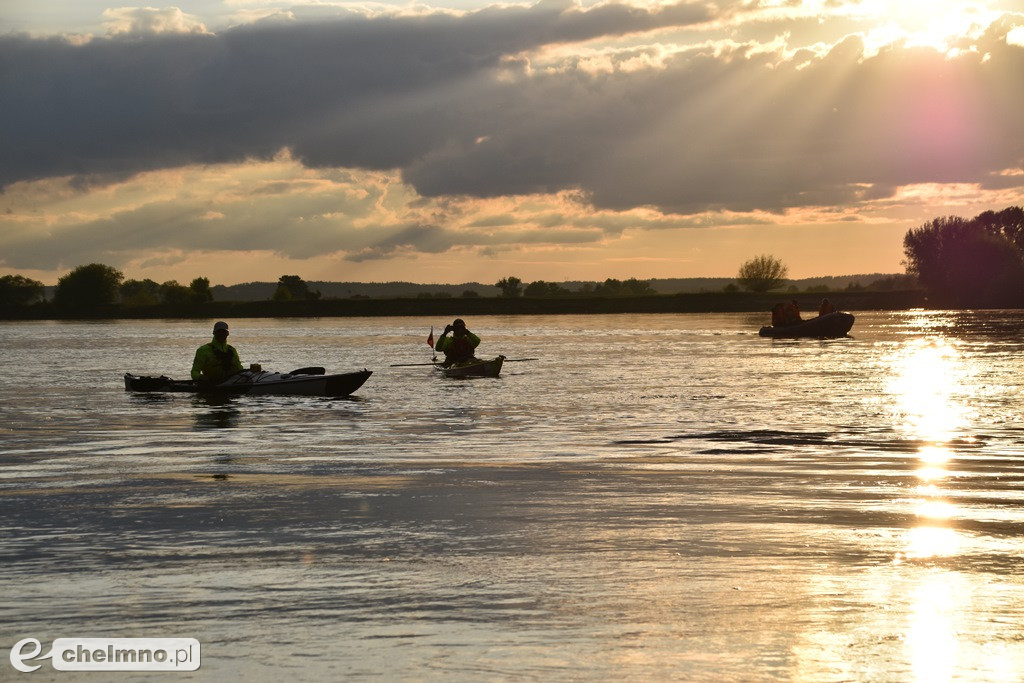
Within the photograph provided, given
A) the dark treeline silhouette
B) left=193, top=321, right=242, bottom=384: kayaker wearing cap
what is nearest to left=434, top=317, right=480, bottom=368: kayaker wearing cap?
left=193, top=321, right=242, bottom=384: kayaker wearing cap

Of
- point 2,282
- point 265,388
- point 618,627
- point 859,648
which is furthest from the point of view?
point 2,282

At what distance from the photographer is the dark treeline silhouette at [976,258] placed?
15038 cm

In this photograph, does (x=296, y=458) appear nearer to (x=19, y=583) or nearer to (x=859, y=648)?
(x=19, y=583)

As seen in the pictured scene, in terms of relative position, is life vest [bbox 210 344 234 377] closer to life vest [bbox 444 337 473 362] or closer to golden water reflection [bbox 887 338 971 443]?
life vest [bbox 444 337 473 362]

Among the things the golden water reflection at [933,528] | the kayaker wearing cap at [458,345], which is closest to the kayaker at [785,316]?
the kayaker wearing cap at [458,345]

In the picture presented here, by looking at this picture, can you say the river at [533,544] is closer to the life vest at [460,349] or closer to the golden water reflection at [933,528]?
the golden water reflection at [933,528]

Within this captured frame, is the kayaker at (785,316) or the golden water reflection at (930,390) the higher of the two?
the kayaker at (785,316)

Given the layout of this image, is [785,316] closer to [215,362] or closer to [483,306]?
[215,362]

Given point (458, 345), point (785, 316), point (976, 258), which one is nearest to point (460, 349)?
point (458, 345)

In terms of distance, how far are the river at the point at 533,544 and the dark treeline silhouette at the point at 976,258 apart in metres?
137

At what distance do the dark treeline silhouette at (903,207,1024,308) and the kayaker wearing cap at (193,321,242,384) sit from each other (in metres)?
136

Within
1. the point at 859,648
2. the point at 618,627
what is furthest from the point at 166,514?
the point at 859,648

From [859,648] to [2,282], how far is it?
209 meters

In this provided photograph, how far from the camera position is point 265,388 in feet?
96.6
